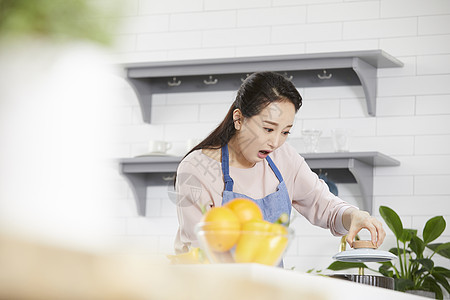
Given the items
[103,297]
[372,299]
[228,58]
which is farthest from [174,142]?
[103,297]

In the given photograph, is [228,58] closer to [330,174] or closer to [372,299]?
[330,174]

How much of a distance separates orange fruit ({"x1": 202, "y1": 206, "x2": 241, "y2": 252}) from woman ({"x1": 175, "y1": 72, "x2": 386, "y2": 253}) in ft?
3.25

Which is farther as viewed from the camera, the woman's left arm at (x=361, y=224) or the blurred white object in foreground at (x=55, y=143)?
the woman's left arm at (x=361, y=224)

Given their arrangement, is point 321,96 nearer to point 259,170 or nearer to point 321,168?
point 321,168

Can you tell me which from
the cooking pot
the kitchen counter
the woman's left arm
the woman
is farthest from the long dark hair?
the kitchen counter

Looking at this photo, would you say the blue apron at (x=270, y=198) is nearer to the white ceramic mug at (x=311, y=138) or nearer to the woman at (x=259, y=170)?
the woman at (x=259, y=170)

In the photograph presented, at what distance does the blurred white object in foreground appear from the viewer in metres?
0.35

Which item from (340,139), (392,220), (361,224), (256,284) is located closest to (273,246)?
(256,284)

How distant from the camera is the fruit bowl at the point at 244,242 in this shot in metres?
0.96

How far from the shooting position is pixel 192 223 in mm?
2033

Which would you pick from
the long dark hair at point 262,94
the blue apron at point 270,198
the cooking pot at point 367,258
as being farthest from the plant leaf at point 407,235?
the cooking pot at point 367,258

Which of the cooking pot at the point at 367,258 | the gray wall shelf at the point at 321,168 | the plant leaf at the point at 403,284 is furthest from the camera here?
the gray wall shelf at the point at 321,168

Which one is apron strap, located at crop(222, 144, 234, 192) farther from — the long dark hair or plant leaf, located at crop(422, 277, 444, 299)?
plant leaf, located at crop(422, 277, 444, 299)

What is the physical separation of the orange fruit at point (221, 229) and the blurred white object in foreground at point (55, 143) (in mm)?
158
